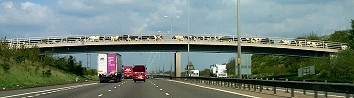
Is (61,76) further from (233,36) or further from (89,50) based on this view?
(233,36)

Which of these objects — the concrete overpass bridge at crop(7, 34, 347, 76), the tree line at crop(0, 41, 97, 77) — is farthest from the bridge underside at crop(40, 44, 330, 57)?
the tree line at crop(0, 41, 97, 77)

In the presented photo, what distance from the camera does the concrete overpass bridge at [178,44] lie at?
77.9m

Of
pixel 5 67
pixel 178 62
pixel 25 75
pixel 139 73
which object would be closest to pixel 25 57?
pixel 25 75

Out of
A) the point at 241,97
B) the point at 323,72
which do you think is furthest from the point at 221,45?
the point at 241,97

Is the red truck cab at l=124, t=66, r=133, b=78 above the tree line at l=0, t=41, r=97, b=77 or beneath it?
beneath

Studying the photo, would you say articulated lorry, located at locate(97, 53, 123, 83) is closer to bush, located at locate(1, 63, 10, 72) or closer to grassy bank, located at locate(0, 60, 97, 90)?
grassy bank, located at locate(0, 60, 97, 90)

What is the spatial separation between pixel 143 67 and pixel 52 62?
13354mm

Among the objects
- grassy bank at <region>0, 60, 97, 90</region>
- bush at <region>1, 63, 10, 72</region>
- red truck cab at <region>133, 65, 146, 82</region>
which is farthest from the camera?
red truck cab at <region>133, 65, 146, 82</region>

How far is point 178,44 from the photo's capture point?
81.6 m

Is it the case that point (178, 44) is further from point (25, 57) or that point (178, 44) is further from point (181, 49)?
point (25, 57)

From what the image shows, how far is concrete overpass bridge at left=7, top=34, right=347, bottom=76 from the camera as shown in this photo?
77875mm

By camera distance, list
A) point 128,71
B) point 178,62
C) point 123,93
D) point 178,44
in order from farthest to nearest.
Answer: point 128,71 < point 178,62 < point 178,44 < point 123,93

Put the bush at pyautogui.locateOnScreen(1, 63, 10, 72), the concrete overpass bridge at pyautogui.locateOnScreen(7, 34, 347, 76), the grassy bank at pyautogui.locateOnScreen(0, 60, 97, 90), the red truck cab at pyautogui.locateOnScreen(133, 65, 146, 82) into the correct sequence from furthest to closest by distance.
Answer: the concrete overpass bridge at pyautogui.locateOnScreen(7, 34, 347, 76)
the red truck cab at pyautogui.locateOnScreen(133, 65, 146, 82)
the bush at pyautogui.locateOnScreen(1, 63, 10, 72)
the grassy bank at pyautogui.locateOnScreen(0, 60, 97, 90)

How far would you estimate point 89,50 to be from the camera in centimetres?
8050
